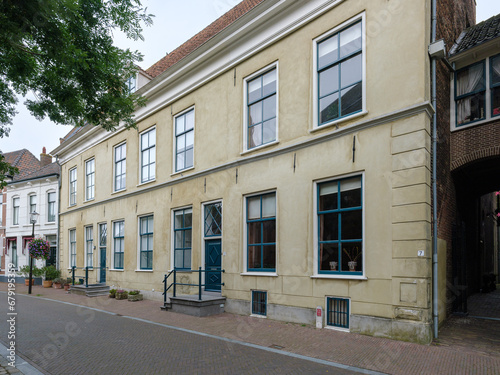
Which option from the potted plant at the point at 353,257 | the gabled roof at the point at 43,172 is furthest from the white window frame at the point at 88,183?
the potted plant at the point at 353,257

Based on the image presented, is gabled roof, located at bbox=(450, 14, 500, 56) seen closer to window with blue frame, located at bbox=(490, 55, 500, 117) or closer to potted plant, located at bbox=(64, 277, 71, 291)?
window with blue frame, located at bbox=(490, 55, 500, 117)

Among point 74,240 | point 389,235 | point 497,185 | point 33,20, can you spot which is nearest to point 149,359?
point 389,235

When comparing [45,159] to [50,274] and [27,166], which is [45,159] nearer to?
[27,166]

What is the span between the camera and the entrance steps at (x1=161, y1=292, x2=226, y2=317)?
10922 mm

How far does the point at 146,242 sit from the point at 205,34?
30.5ft

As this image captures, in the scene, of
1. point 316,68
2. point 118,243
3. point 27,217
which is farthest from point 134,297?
point 27,217

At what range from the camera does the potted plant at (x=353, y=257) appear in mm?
8680

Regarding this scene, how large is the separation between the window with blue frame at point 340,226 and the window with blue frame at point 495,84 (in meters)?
3.85

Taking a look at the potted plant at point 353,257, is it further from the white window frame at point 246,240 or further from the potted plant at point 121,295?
the potted plant at point 121,295

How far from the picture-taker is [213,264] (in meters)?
12.5

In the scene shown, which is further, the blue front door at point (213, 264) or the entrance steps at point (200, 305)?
the blue front door at point (213, 264)

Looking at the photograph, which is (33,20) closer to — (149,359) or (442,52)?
(149,359)

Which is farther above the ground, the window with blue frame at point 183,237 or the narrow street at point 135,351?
the window with blue frame at point 183,237

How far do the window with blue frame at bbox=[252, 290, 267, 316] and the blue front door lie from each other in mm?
1703
